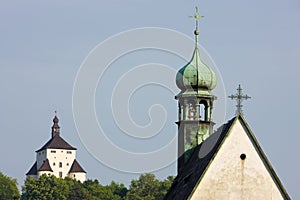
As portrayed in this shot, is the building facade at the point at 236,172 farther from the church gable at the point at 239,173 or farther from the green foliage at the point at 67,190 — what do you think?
the green foliage at the point at 67,190

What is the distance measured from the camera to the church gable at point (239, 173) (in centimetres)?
3055

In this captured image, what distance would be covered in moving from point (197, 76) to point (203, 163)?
9.66 m

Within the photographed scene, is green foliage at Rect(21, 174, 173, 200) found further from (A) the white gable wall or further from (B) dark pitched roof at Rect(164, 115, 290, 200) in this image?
(A) the white gable wall

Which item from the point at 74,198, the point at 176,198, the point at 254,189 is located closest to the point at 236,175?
the point at 254,189

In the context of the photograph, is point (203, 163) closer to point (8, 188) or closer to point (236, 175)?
point (236, 175)

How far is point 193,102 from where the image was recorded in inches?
1619

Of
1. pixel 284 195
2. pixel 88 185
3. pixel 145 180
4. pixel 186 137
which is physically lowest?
pixel 284 195

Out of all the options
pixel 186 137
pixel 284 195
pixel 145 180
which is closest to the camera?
pixel 284 195

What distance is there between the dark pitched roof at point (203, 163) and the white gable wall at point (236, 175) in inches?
5.2

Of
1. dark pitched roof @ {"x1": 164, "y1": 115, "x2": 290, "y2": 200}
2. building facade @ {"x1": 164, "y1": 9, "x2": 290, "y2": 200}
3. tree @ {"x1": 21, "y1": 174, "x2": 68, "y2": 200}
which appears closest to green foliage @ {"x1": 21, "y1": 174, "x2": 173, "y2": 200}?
tree @ {"x1": 21, "y1": 174, "x2": 68, "y2": 200}

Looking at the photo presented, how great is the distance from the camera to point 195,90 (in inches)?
1625

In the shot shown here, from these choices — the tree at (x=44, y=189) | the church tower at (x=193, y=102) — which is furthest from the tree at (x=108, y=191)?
the church tower at (x=193, y=102)

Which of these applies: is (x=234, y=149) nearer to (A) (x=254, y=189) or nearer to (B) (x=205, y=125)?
(A) (x=254, y=189)

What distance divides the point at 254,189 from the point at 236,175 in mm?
710
